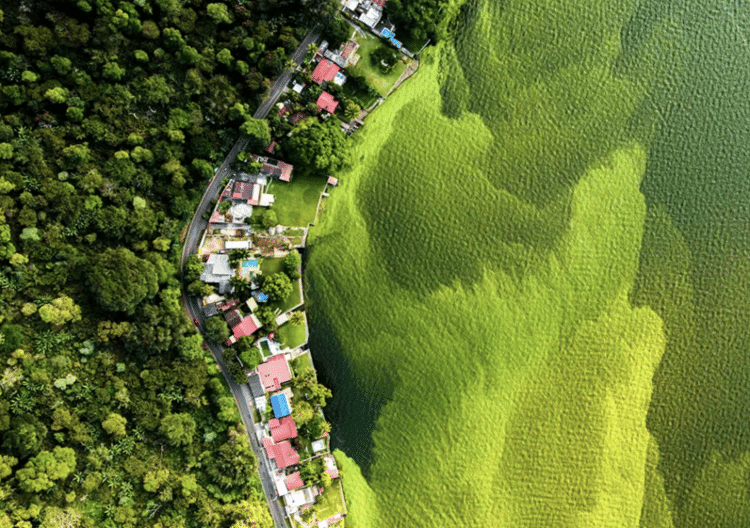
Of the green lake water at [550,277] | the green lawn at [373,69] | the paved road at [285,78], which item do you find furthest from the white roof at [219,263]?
the green lawn at [373,69]

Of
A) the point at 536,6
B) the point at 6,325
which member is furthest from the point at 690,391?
the point at 6,325

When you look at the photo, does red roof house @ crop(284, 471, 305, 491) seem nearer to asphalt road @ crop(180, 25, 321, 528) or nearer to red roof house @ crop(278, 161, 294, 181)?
asphalt road @ crop(180, 25, 321, 528)

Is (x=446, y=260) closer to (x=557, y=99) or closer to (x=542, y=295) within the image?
(x=542, y=295)

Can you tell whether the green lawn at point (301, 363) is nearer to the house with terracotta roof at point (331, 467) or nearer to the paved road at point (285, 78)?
the house with terracotta roof at point (331, 467)

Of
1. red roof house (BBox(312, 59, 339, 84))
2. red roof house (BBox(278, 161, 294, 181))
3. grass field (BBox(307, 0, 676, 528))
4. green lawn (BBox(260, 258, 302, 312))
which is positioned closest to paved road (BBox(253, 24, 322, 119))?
red roof house (BBox(312, 59, 339, 84))

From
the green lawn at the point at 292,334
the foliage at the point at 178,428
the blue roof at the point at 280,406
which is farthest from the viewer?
the green lawn at the point at 292,334

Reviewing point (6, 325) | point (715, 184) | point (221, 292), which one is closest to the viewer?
point (6, 325)
